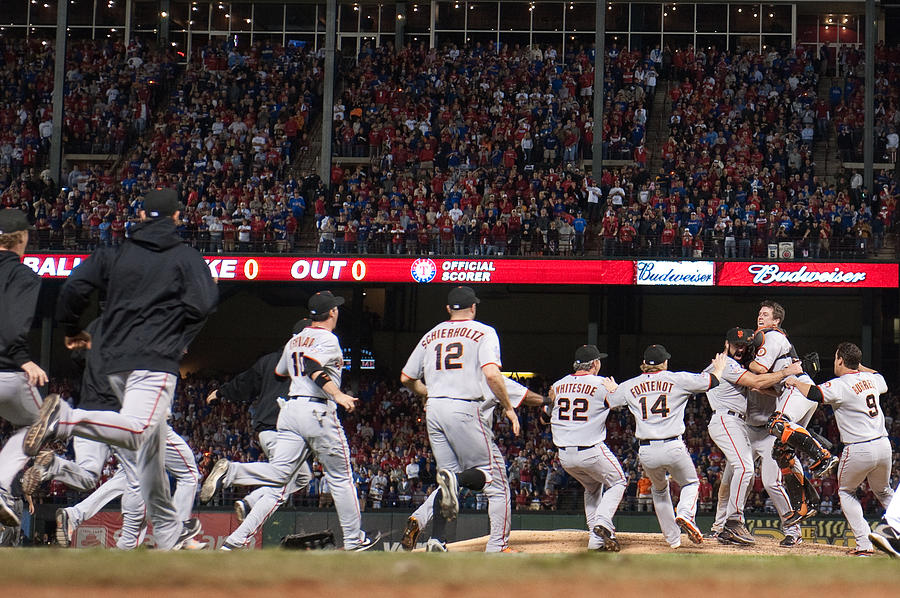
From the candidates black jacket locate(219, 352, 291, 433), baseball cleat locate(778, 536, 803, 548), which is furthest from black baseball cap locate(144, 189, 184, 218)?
baseball cleat locate(778, 536, 803, 548)

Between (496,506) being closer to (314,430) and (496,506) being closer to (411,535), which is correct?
(411,535)

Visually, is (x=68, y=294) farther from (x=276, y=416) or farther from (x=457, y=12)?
(x=457, y=12)

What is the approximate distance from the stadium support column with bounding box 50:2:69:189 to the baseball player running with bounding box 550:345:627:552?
66.1 ft

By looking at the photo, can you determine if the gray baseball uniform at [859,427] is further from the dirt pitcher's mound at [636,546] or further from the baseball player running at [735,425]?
the dirt pitcher's mound at [636,546]

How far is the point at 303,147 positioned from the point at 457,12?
8629 millimetres

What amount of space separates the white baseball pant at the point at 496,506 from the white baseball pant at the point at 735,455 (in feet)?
11.5

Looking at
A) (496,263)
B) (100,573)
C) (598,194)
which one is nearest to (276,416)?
(100,573)

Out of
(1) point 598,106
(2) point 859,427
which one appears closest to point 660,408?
(2) point 859,427

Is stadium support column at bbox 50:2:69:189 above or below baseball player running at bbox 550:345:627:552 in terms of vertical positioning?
above

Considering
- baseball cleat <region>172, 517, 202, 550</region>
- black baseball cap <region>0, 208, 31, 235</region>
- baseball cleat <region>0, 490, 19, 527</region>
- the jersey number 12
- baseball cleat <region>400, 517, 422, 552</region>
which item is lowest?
baseball cleat <region>400, 517, 422, 552</region>

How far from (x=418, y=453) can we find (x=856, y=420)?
12240 mm

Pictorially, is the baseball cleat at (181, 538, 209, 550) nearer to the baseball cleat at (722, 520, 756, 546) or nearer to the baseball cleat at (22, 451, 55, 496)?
the baseball cleat at (22, 451, 55, 496)

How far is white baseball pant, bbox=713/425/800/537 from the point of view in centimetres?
1223

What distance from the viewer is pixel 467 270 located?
22938 mm
